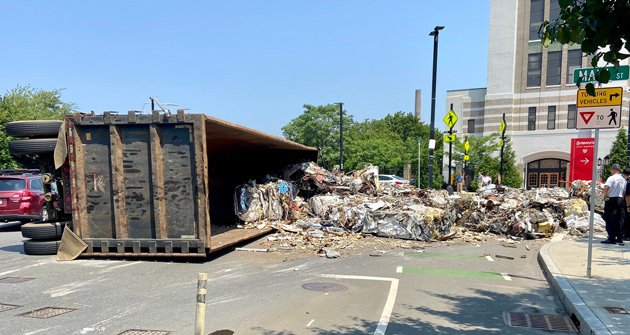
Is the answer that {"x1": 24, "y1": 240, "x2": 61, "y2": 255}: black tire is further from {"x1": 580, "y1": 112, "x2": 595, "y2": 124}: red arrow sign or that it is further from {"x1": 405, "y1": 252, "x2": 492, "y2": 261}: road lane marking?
{"x1": 580, "y1": 112, "x2": 595, "y2": 124}: red arrow sign

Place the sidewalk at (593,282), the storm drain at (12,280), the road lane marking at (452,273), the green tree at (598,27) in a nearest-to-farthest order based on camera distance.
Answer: the green tree at (598,27), the sidewalk at (593,282), the storm drain at (12,280), the road lane marking at (452,273)

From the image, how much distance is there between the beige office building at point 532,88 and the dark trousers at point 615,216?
1346 inches

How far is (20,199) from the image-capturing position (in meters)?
13.5

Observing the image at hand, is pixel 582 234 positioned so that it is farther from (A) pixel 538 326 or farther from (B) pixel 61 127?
(B) pixel 61 127

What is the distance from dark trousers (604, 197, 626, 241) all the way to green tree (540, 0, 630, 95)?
8.64m

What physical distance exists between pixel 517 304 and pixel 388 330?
95.3 inches

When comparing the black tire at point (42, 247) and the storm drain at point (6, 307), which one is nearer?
the storm drain at point (6, 307)

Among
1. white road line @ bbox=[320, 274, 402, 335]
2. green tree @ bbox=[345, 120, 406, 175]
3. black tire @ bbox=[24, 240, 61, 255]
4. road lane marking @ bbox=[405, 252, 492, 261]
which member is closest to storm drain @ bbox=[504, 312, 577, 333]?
white road line @ bbox=[320, 274, 402, 335]

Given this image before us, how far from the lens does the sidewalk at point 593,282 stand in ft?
16.4

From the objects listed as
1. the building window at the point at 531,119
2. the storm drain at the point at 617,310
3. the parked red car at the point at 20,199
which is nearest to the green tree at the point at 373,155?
the building window at the point at 531,119

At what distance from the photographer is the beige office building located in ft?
136

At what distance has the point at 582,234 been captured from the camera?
13031 mm

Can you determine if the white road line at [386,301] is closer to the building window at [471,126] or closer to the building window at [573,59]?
the building window at [573,59]

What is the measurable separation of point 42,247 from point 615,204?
1343cm
